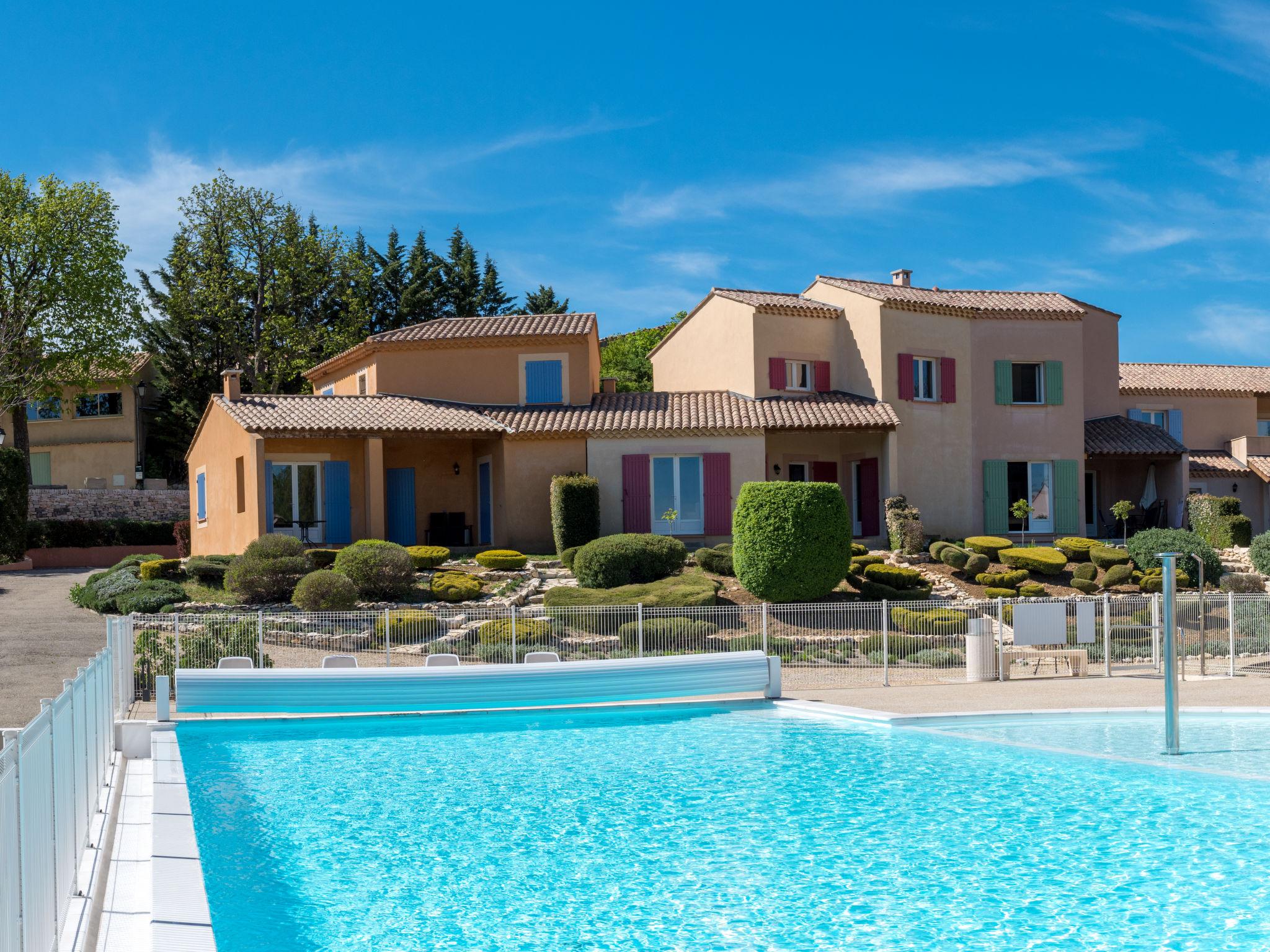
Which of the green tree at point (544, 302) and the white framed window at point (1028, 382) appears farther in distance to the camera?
the green tree at point (544, 302)

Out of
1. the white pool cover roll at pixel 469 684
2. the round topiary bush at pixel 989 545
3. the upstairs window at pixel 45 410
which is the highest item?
the upstairs window at pixel 45 410

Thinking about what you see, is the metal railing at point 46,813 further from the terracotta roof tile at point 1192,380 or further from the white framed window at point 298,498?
the terracotta roof tile at point 1192,380

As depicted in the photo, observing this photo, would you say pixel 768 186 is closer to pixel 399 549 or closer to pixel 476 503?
pixel 399 549

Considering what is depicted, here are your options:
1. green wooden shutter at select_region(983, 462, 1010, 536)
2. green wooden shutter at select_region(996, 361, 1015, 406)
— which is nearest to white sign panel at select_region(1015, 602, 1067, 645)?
green wooden shutter at select_region(983, 462, 1010, 536)

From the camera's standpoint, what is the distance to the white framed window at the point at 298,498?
2777 centimetres

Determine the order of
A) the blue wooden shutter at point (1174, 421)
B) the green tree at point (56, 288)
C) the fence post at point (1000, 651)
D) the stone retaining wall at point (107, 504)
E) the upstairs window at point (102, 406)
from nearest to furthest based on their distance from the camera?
the fence post at point (1000, 651)
the blue wooden shutter at point (1174, 421)
the stone retaining wall at point (107, 504)
the green tree at point (56, 288)
the upstairs window at point (102, 406)

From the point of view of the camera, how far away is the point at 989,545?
88.8ft

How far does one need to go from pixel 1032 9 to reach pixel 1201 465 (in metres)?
22.6

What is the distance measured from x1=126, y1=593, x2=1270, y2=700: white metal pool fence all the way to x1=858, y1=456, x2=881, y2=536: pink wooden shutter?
35.4ft

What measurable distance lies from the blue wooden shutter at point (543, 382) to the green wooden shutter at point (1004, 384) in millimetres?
11551

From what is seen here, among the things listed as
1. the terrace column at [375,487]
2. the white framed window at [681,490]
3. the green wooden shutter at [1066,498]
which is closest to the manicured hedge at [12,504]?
the terrace column at [375,487]

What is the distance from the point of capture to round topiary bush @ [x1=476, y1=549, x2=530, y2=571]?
985 inches

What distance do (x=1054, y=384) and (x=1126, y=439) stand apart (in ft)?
11.5

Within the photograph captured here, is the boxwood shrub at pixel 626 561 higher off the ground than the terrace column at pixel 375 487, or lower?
lower
